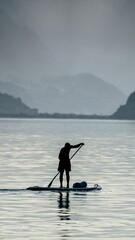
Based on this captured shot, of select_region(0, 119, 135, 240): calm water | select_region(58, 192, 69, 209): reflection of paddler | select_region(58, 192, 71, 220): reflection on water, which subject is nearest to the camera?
select_region(0, 119, 135, 240): calm water

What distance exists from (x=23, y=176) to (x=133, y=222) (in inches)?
817

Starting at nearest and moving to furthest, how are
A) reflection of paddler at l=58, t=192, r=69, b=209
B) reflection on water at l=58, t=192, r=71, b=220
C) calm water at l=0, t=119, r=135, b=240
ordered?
calm water at l=0, t=119, r=135, b=240
reflection on water at l=58, t=192, r=71, b=220
reflection of paddler at l=58, t=192, r=69, b=209

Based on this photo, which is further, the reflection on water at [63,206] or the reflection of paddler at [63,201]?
the reflection of paddler at [63,201]

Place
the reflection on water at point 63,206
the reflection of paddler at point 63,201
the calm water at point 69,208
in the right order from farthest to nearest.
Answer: the reflection of paddler at point 63,201
the reflection on water at point 63,206
the calm water at point 69,208

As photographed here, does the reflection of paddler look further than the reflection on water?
Yes

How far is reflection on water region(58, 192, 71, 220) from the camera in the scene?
28.5 m

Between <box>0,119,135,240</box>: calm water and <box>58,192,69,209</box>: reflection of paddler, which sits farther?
<box>58,192,69,209</box>: reflection of paddler

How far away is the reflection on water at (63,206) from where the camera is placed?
93.5 feet

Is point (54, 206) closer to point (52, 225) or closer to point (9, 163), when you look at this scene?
point (52, 225)

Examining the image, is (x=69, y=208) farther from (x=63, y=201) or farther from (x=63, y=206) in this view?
(x=63, y=201)

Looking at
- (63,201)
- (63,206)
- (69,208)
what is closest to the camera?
(69,208)

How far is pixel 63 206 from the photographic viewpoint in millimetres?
31672

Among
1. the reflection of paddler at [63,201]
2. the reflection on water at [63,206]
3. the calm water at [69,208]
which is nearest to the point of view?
the calm water at [69,208]

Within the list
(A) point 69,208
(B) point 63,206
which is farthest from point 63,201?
(A) point 69,208
